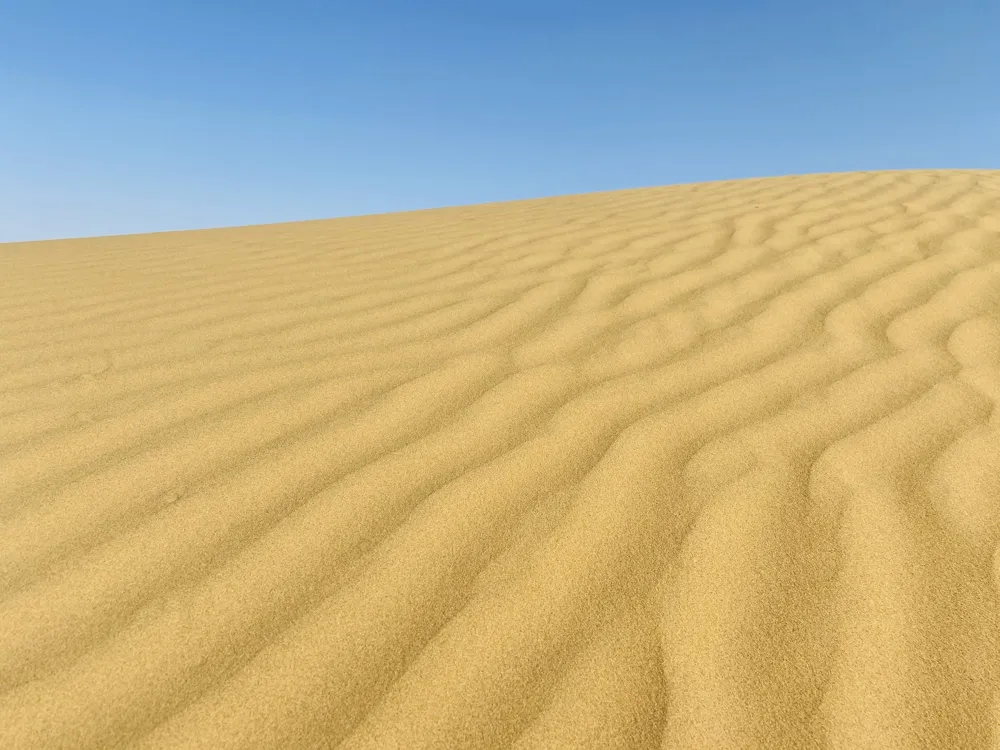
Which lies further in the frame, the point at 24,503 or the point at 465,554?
the point at 24,503

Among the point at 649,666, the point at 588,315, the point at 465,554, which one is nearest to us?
the point at 649,666

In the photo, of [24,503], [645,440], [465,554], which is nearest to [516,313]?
[645,440]

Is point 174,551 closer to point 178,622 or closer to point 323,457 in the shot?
point 178,622

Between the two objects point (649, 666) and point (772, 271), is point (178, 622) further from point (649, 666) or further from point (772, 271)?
point (772, 271)

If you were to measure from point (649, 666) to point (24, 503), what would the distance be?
1264mm

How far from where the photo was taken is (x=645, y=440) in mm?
1692

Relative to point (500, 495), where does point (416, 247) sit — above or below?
above

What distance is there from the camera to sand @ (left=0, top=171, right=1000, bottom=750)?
1.03 metres

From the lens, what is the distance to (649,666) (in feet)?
3.54

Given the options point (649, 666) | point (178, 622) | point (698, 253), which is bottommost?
point (649, 666)

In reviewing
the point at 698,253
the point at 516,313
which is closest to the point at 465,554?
the point at 516,313

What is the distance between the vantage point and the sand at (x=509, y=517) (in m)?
1.03

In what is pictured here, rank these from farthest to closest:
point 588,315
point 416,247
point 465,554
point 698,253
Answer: point 416,247, point 698,253, point 588,315, point 465,554

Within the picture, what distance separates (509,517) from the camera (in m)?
1.43
